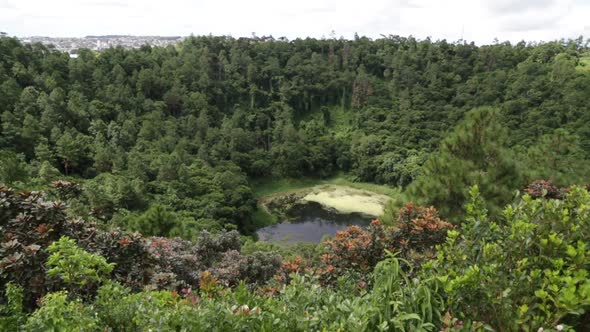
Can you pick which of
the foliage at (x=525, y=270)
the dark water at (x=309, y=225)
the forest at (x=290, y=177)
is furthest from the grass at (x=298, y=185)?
the foliage at (x=525, y=270)

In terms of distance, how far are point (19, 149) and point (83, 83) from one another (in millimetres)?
13810

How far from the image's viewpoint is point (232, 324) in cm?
249

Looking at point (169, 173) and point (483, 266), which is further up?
point (483, 266)

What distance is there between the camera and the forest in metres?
2.46

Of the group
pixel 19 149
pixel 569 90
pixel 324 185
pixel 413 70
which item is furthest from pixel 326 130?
pixel 19 149

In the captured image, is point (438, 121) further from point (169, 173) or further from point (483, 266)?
point (483, 266)

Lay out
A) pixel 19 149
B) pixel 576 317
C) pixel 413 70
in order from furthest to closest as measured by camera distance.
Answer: pixel 413 70 → pixel 19 149 → pixel 576 317

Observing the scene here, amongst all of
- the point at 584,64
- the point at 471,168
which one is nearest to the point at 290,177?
the point at 471,168

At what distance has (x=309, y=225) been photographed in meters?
31.7

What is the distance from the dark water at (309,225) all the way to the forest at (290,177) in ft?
7.55

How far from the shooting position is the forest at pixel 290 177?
2.46 meters

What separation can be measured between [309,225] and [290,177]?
9604 millimetres

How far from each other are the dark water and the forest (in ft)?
7.55

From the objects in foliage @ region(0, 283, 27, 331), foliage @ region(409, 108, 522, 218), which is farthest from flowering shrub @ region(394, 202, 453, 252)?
foliage @ region(0, 283, 27, 331)
